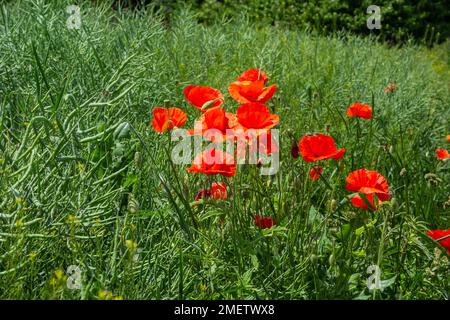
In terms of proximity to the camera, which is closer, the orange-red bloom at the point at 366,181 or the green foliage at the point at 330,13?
the orange-red bloom at the point at 366,181

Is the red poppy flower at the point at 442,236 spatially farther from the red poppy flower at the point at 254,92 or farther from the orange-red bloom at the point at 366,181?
the red poppy flower at the point at 254,92

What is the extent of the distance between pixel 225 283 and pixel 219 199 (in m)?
0.22

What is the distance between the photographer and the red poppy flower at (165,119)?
170 centimetres

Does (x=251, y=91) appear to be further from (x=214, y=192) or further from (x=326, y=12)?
(x=326, y=12)

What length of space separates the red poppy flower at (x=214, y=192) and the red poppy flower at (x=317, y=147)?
0.23 m

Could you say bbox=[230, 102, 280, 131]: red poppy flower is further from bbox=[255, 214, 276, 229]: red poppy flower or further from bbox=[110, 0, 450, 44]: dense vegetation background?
bbox=[110, 0, 450, 44]: dense vegetation background

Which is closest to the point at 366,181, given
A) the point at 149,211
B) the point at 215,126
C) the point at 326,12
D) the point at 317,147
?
the point at 317,147

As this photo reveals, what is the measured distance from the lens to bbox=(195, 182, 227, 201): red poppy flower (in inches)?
64.7

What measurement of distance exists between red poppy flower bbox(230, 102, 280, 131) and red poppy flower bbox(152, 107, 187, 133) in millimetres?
213

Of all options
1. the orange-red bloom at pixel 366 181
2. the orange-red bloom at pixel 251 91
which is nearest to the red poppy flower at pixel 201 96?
the orange-red bloom at pixel 251 91

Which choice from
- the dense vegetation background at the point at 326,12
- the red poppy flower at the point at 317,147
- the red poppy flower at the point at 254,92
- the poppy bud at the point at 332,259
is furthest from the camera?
the dense vegetation background at the point at 326,12

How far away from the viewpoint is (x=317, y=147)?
1.57 meters
